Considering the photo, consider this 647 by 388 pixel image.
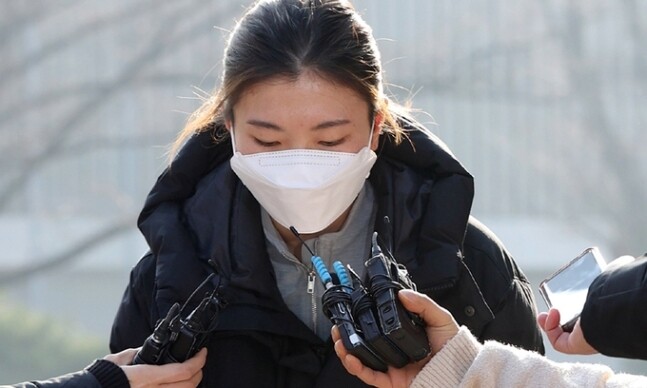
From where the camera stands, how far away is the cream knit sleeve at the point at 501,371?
1675 millimetres

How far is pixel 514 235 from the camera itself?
7180 millimetres

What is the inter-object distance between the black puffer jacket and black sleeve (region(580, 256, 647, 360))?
1.90 feet

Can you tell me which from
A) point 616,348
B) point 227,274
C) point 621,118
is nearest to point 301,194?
point 227,274

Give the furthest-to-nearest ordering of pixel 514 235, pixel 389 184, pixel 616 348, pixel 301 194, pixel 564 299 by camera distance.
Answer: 1. pixel 514 235
2. pixel 389 184
3. pixel 301 194
4. pixel 564 299
5. pixel 616 348

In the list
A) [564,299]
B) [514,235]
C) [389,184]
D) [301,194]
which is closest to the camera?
[564,299]

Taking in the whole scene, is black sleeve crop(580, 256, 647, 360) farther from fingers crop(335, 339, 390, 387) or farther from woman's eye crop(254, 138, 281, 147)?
woman's eye crop(254, 138, 281, 147)

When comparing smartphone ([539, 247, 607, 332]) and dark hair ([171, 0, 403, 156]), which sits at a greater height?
dark hair ([171, 0, 403, 156])

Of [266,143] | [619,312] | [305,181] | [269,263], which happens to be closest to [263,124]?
[266,143]

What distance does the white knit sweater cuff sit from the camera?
174 cm

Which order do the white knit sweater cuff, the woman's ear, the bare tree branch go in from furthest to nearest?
the bare tree branch, the woman's ear, the white knit sweater cuff

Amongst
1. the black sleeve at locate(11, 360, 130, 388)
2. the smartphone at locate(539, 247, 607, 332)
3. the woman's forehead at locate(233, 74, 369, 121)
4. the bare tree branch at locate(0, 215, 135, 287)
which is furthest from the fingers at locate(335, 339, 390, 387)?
the bare tree branch at locate(0, 215, 135, 287)

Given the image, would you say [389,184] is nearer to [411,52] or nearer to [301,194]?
[301,194]

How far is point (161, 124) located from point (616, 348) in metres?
5.79

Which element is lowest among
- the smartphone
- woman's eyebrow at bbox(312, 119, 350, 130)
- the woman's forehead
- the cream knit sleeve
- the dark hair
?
the cream knit sleeve
